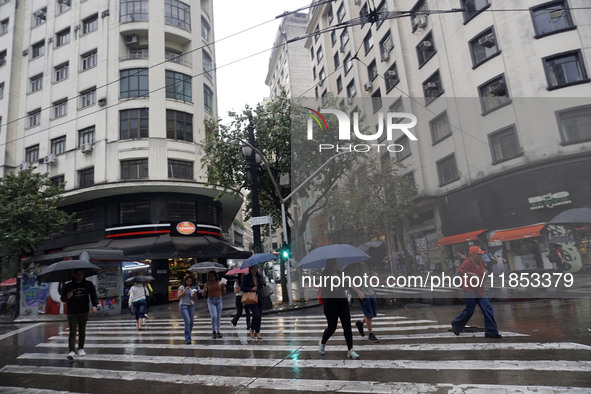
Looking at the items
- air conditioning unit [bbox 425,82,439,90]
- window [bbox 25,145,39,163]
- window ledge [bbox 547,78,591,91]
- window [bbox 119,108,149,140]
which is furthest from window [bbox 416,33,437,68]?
window [bbox 25,145,39,163]

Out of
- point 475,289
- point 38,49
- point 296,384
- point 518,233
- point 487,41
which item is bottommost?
point 296,384

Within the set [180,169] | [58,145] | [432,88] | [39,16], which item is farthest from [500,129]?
[39,16]

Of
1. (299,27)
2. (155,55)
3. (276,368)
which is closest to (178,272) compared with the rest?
(155,55)

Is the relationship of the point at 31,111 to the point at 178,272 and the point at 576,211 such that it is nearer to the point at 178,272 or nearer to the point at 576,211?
the point at 178,272

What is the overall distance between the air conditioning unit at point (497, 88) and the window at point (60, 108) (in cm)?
2822

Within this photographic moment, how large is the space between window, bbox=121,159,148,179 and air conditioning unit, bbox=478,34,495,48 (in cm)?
2088

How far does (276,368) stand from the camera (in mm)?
6016

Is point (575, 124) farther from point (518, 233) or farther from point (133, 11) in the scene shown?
point (133, 11)

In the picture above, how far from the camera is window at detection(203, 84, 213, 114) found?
28.1 metres

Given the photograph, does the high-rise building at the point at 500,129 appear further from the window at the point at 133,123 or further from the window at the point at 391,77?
the window at the point at 133,123

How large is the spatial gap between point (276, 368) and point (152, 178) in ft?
65.4

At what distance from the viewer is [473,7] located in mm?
8734

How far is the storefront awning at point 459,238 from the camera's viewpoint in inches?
283

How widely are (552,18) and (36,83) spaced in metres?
33.9
